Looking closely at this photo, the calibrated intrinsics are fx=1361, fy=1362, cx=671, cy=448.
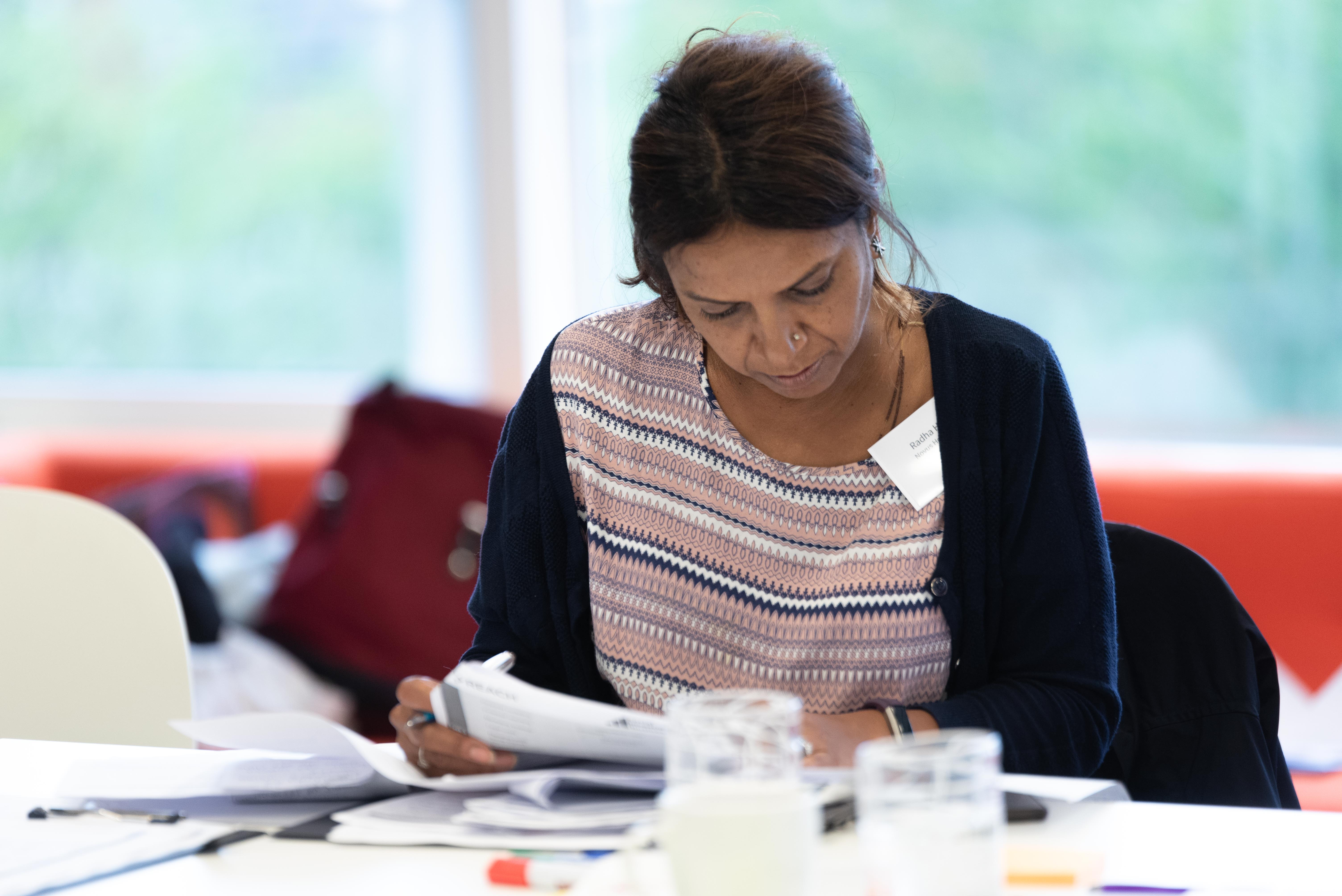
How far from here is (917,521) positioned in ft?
4.28

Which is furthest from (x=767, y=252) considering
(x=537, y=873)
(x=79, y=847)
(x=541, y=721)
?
(x=79, y=847)

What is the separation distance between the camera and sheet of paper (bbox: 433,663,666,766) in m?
0.92

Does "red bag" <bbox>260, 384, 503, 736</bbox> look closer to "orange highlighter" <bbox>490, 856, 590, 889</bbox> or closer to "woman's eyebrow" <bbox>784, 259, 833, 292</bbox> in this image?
"woman's eyebrow" <bbox>784, 259, 833, 292</bbox>

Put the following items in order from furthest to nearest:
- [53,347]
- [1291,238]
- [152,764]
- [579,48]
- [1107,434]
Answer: [53,347] → [579,48] → [1107,434] → [1291,238] → [152,764]

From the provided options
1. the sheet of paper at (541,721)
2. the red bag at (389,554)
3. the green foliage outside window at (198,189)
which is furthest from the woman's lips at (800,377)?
the green foliage outside window at (198,189)

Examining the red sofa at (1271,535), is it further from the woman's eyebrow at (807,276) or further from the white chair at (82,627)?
the white chair at (82,627)

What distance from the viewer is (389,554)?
273 cm

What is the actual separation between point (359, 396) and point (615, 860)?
7.10ft

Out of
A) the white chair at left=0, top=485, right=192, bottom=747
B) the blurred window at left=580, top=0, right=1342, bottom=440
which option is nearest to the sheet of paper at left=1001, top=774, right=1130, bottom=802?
the white chair at left=0, top=485, right=192, bottom=747

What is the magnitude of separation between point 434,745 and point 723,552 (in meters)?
0.39

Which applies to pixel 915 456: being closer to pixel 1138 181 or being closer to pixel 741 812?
pixel 741 812

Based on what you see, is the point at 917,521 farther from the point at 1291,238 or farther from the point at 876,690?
the point at 1291,238

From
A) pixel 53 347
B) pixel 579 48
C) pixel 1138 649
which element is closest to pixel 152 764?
pixel 1138 649

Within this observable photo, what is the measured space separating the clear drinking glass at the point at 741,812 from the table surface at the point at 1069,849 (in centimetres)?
12
